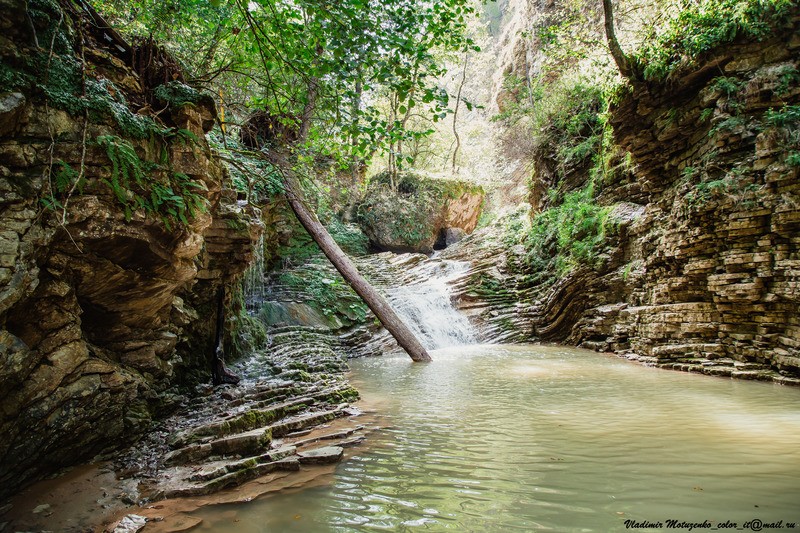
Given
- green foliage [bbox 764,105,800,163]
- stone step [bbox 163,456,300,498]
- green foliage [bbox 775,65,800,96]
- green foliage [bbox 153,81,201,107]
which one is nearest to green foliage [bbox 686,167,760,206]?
green foliage [bbox 764,105,800,163]

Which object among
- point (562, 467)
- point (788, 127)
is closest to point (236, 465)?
point (562, 467)

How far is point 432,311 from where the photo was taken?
13102 mm

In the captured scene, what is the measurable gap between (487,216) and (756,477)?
23913mm

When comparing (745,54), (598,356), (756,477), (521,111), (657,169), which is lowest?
(598,356)

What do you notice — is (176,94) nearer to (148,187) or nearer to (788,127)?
(148,187)

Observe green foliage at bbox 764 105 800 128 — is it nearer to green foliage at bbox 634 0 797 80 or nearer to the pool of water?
green foliage at bbox 634 0 797 80

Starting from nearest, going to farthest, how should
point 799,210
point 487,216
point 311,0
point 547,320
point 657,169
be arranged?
point 311,0, point 799,210, point 657,169, point 547,320, point 487,216

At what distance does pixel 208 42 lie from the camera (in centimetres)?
800

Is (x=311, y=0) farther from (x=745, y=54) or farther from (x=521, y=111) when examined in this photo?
(x=521, y=111)

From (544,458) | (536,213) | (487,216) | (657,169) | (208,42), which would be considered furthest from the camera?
(487,216)

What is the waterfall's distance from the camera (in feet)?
40.2

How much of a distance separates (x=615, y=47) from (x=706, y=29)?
5.00 feet

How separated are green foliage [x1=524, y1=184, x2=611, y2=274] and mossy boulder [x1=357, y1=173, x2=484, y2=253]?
678 centimetres

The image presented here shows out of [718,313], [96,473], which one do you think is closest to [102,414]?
[96,473]
